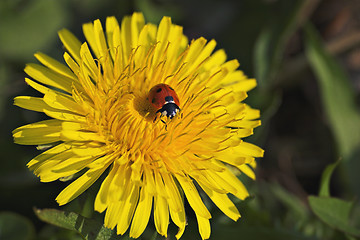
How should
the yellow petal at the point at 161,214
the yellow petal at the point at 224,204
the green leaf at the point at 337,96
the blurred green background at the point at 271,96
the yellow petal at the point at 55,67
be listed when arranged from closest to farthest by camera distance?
1. the yellow petal at the point at 161,214
2. the yellow petal at the point at 224,204
3. the yellow petal at the point at 55,67
4. the blurred green background at the point at 271,96
5. the green leaf at the point at 337,96

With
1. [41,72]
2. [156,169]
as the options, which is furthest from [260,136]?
[41,72]

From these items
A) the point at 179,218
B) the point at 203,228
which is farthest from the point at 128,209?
the point at 203,228

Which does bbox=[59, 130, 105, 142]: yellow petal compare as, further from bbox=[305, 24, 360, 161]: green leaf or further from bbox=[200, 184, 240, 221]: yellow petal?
bbox=[305, 24, 360, 161]: green leaf

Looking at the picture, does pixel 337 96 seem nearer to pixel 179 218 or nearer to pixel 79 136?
pixel 179 218

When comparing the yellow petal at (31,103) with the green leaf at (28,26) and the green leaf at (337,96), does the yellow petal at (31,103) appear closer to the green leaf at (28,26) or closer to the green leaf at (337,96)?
the green leaf at (28,26)

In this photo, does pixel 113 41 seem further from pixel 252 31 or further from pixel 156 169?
pixel 252 31

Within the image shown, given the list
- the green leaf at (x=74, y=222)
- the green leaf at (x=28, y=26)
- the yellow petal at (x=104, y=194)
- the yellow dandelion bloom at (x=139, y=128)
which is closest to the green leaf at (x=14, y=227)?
the green leaf at (x=74, y=222)

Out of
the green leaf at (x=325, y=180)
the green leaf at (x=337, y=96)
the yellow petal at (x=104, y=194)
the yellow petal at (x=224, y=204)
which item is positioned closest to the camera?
the yellow petal at (x=104, y=194)
